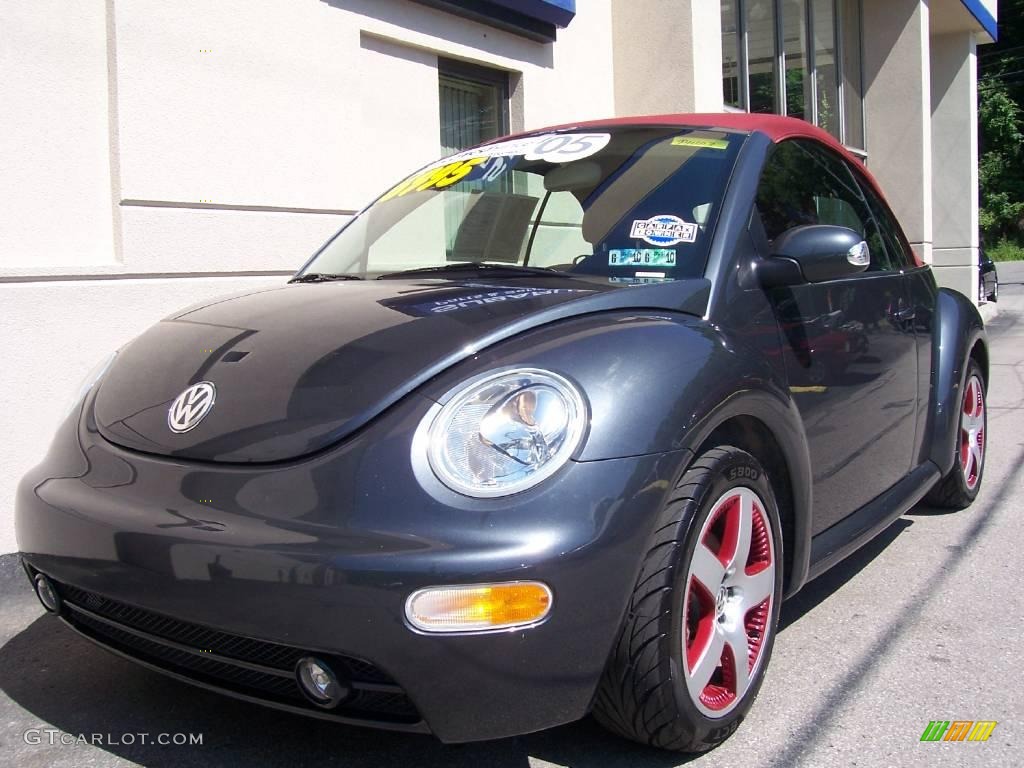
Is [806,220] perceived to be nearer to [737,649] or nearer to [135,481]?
[737,649]

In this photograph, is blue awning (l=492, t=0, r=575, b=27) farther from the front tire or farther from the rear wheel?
the front tire

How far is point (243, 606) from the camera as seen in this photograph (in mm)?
1877

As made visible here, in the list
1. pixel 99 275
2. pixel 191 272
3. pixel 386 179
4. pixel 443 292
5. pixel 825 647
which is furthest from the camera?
pixel 386 179

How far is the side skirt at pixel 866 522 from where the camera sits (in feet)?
9.27

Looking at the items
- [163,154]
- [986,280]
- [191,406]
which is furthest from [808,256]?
[986,280]

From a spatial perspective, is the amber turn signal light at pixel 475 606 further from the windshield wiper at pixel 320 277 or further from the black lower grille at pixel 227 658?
the windshield wiper at pixel 320 277

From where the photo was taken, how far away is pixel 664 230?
272 cm

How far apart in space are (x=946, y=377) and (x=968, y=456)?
0.77 metres

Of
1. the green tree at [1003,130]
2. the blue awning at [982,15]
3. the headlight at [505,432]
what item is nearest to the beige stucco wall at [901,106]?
the blue awning at [982,15]

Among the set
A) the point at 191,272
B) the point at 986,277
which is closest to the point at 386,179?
the point at 191,272

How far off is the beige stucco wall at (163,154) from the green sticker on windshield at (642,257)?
283 centimetres

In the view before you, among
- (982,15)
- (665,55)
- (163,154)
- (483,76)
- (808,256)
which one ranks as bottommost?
(808,256)

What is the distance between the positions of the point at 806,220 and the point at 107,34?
344 centimetres

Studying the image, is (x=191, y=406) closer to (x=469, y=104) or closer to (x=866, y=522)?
(x=866, y=522)
